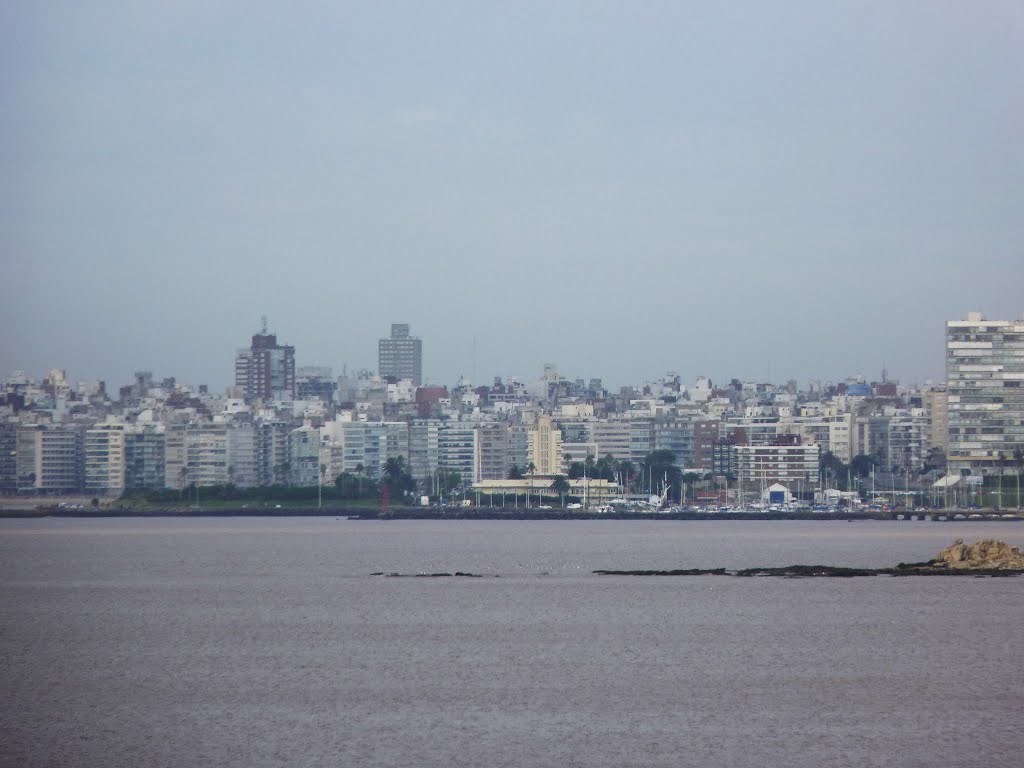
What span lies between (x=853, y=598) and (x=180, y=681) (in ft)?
75.5

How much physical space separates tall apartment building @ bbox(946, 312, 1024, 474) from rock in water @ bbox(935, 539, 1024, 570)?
90.4 meters

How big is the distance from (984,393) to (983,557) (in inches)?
3674

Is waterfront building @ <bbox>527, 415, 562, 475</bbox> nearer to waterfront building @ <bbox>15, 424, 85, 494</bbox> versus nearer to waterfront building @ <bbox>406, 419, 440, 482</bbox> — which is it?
waterfront building @ <bbox>406, 419, 440, 482</bbox>

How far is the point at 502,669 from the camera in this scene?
1405 inches

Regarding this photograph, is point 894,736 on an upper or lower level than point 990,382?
lower

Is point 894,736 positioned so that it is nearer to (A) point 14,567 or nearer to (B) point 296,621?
(B) point 296,621

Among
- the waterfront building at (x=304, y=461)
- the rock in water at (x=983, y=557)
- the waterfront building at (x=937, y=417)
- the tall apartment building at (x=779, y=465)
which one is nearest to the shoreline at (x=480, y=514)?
the tall apartment building at (x=779, y=465)

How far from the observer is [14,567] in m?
73.0

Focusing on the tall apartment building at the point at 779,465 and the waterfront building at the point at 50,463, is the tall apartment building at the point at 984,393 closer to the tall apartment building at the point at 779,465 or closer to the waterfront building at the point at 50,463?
the tall apartment building at the point at 779,465

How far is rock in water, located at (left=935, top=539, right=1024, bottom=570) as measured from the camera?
6225 centimetres

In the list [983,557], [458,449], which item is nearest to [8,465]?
[458,449]

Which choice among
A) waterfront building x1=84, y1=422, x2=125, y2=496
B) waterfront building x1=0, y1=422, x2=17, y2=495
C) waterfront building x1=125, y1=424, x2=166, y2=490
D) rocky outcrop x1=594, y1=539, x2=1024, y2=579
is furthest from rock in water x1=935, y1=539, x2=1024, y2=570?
waterfront building x1=0, y1=422, x2=17, y2=495

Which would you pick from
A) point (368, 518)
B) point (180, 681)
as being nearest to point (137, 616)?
point (180, 681)

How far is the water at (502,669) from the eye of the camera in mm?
27203
